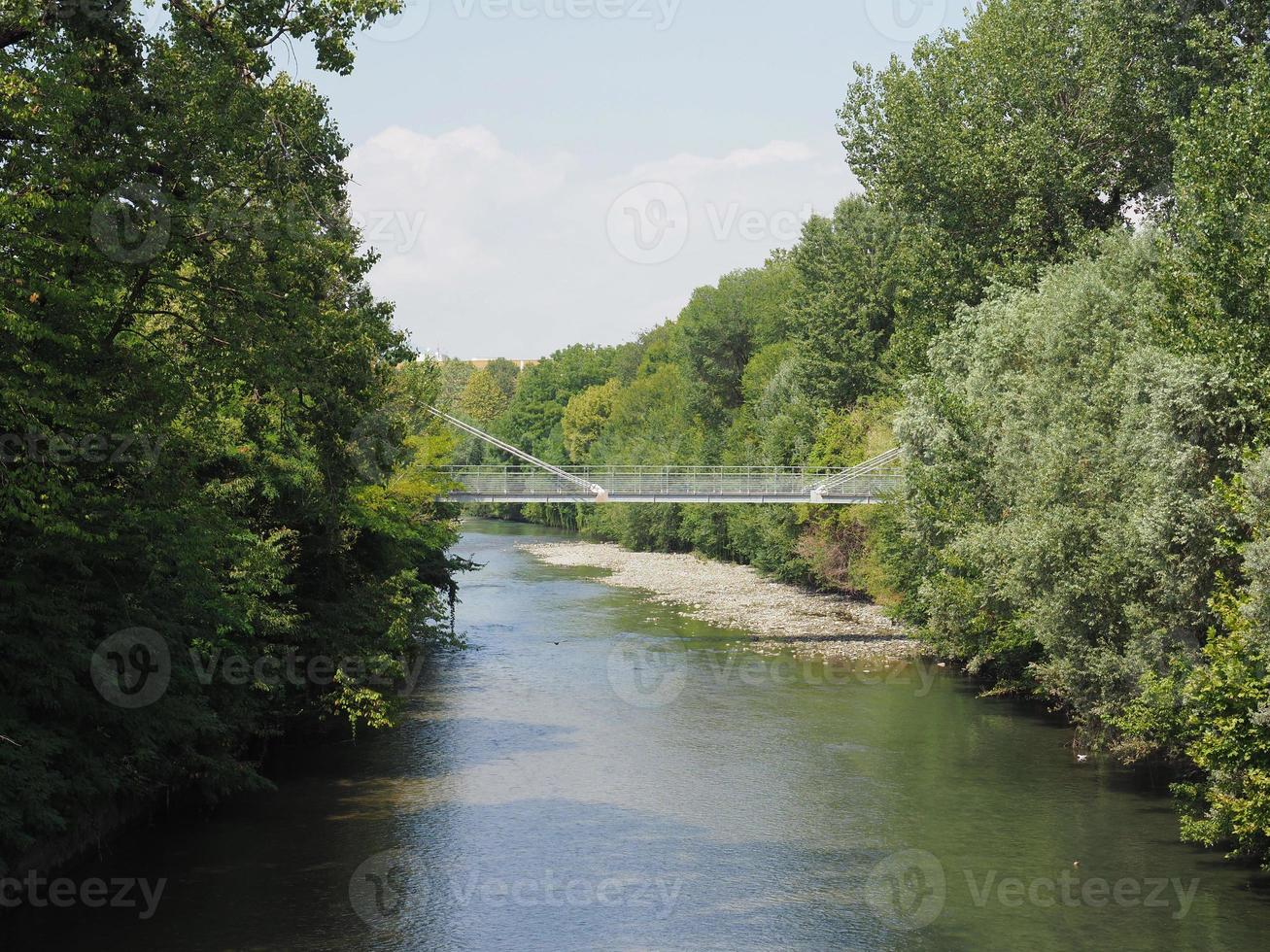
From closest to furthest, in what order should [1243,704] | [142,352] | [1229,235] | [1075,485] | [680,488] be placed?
[142,352] < [1243,704] < [1229,235] < [1075,485] < [680,488]

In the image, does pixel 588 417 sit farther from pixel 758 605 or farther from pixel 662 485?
pixel 662 485

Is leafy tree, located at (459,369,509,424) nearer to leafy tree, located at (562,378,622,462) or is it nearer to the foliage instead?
leafy tree, located at (562,378,622,462)

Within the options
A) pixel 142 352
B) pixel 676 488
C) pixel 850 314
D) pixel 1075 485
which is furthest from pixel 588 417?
pixel 142 352

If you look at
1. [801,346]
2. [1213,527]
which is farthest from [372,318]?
[801,346]

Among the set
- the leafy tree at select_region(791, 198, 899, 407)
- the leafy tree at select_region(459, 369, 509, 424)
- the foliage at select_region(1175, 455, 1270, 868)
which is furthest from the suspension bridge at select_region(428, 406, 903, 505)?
the leafy tree at select_region(459, 369, 509, 424)

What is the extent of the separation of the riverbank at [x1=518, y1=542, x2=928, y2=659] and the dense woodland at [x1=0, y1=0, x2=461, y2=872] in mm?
24457

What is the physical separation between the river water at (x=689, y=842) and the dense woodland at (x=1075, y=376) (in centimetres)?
175

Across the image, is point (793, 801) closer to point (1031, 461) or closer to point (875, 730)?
point (875, 730)

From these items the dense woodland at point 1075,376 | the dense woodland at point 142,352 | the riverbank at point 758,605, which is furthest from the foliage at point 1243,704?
the riverbank at point 758,605

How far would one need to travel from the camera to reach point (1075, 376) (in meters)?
27.6

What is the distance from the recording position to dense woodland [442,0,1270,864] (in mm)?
20266

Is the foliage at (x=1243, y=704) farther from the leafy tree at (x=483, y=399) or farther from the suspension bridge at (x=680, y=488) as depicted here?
the leafy tree at (x=483, y=399)

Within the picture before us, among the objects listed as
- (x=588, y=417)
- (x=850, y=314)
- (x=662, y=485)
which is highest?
(x=850, y=314)

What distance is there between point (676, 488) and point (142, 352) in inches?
1329
